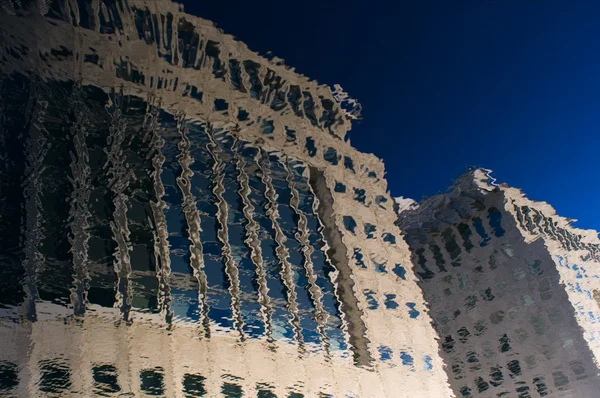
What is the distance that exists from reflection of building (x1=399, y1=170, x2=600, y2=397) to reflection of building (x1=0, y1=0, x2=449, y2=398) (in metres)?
12.5

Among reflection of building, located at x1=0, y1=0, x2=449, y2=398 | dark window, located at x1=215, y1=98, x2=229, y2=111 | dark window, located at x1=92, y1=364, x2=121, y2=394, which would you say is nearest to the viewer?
dark window, located at x1=92, y1=364, x2=121, y2=394

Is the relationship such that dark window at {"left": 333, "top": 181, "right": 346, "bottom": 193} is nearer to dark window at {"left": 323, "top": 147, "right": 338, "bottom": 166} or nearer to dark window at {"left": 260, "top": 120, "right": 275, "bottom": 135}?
dark window at {"left": 323, "top": 147, "right": 338, "bottom": 166}

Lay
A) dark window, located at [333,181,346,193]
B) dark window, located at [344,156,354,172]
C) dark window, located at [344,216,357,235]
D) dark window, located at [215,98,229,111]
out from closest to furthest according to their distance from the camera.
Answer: dark window, located at [215,98,229,111] → dark window, located at [344,216,357,235] → dark window, located at [333,181,346,193] → dark window, located at [344,156,354,172]

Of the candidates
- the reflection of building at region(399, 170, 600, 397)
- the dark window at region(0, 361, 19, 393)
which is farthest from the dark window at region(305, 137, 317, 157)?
the reflection of building at region(399, 170, 600, 397)

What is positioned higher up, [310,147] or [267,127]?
[310,147]

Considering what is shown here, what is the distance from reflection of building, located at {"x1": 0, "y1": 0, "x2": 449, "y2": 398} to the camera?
11.3 m

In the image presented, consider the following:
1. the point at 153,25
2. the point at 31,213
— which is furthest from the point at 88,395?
the point at 153,25

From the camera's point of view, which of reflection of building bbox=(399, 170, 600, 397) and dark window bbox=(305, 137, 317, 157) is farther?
reflection of building bbox=(399, 170, 600, 397)

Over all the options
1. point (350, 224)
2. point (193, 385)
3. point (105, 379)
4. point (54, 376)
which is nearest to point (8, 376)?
point (54, 376)

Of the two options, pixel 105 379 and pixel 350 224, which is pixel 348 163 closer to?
pixel 350 224

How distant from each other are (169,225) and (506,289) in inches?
947

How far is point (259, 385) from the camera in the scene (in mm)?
13492

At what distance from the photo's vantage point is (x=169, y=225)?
13750 millimetres

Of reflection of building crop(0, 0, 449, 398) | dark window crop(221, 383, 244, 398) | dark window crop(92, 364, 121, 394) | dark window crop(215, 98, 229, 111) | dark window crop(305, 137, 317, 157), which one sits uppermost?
dark window crop(305, 137, 317, 157)
